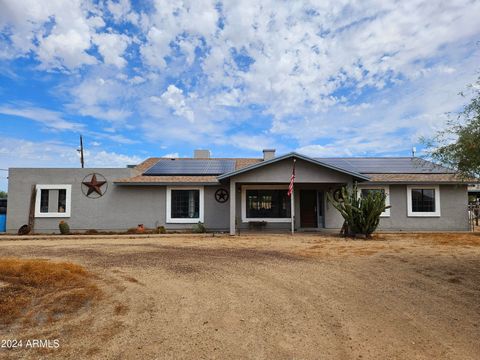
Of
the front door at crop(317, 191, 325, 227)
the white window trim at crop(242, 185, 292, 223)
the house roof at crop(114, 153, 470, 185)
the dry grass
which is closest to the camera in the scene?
the dry grass

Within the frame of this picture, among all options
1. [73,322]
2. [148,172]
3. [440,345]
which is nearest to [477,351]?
[440,345]

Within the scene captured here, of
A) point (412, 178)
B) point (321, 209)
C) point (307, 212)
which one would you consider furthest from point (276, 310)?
point (412, 178)

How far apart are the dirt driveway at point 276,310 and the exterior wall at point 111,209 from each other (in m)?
7.93

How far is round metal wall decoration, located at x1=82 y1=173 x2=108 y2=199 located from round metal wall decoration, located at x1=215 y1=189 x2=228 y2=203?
5.79m

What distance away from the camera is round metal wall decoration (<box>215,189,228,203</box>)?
17.3 m

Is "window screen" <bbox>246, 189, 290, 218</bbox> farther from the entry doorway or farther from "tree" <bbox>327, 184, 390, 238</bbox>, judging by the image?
"tree" <bbox>327, 184, 390, 238</bbox>

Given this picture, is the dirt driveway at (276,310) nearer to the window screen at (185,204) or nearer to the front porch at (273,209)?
the window screen at (185,204)

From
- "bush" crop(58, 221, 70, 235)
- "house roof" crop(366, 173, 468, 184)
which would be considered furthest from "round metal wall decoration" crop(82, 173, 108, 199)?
"house roof" crop(366, 173, 468, 184)

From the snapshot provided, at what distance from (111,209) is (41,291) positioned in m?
11.8

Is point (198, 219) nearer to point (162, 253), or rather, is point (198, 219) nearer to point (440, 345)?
point (162, 253)

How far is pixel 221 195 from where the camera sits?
57.0 ft

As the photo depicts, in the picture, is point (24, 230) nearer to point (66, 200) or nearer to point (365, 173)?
point (66, 200)

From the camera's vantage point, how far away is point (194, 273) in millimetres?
7336

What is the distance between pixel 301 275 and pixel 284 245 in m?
4.79
